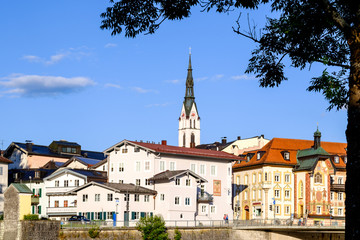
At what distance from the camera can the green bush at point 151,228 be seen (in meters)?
68.1

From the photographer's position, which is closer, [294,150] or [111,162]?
[111,162]

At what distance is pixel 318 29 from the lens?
17.7m

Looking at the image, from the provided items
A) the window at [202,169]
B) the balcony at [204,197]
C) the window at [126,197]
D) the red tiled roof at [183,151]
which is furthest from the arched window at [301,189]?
the window at [126,197]

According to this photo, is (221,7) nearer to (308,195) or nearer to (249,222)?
(249,222)

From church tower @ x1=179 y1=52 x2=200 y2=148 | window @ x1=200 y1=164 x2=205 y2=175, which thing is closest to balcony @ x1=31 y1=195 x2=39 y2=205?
window @ x1=200 y1=164 x2=205 y2=175

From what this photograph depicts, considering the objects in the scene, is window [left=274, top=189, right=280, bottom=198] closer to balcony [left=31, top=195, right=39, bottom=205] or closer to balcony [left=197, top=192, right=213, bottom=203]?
balcony [left=197, top=192, right=213, bottom=203]

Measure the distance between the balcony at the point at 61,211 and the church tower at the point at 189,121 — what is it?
317 feet

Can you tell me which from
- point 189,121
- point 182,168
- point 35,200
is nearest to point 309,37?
point 182,168

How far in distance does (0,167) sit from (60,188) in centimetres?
1178

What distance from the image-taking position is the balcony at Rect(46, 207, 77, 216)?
3383 inches

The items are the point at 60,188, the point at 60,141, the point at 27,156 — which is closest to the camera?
the point at 60,188

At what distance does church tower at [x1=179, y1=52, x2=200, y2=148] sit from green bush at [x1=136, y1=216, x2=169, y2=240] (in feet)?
375

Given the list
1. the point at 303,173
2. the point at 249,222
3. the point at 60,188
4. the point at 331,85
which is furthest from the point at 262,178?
the point at 331,85

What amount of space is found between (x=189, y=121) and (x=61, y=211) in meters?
99.8
